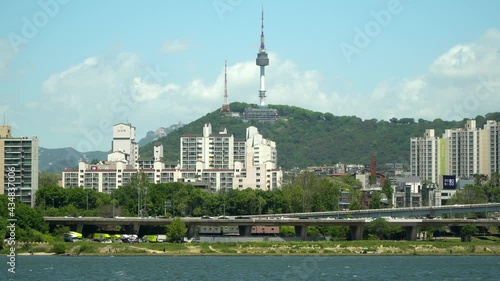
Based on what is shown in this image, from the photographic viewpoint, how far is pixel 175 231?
112625mm

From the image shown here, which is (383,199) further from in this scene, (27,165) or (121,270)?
(121,270)

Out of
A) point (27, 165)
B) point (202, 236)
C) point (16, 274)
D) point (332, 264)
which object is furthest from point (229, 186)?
point (16, 274)

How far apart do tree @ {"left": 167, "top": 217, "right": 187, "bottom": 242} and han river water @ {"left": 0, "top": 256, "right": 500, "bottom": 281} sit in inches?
388

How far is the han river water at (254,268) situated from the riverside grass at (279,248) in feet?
8.33

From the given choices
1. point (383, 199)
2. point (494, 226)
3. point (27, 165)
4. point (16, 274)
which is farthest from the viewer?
point (383, 199)

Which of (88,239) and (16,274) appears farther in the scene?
(88,239)

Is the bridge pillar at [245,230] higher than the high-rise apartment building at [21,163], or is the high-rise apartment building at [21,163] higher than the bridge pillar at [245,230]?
the high-rise apartment building at [21,163]

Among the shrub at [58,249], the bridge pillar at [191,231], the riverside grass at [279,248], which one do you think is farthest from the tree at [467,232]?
the shrub at [58,249]

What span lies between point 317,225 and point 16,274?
46.5 m

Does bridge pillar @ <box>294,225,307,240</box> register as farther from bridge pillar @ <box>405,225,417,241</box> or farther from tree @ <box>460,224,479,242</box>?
tree @ <box>460,224,479,242</box>

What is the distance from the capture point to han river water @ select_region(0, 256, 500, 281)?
261 ft

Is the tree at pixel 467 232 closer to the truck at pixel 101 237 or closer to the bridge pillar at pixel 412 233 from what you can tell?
the bridge pillar at pixel 412 233

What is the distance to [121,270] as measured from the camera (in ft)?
278

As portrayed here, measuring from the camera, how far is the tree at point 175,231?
370 ft
